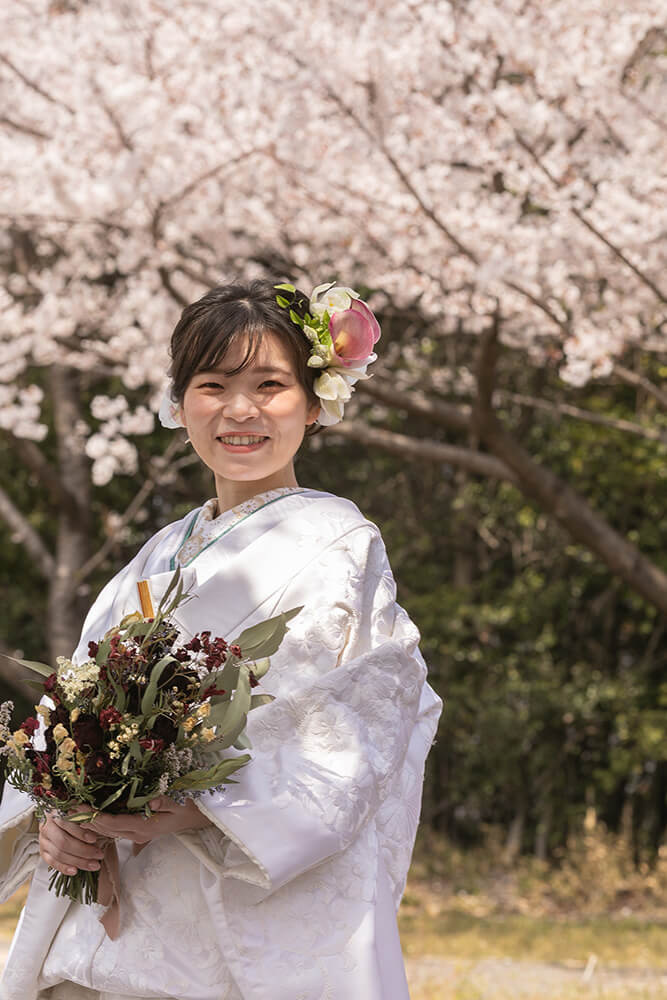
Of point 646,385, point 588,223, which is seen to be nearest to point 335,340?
point 588,223

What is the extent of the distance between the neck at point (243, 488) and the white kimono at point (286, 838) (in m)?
0.12

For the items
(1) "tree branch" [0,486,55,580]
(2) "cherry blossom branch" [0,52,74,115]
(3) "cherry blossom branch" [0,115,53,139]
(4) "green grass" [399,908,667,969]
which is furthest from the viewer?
(1) "tree branch" [0,486,55,580]

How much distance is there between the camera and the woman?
1451 mm

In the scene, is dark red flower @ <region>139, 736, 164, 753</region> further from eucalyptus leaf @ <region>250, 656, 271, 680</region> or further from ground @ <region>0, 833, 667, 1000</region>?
ground @ <region>0, 833, 667, 1000</region>

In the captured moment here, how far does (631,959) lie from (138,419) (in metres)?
3.85

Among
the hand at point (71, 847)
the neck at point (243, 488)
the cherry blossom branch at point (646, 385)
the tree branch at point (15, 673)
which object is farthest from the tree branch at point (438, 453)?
the hand at point (71, 847)

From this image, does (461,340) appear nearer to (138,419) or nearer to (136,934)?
(138,419)

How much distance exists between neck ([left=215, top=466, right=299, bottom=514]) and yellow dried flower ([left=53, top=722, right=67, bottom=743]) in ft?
1.69

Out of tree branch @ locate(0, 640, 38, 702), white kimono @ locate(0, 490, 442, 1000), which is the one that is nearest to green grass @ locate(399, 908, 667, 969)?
tree branch @ locate(0, 640, 38, 702)

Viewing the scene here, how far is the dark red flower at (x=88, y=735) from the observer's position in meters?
1.33

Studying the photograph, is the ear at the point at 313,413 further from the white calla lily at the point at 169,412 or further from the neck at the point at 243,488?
the white calla lily at the point at 169,412

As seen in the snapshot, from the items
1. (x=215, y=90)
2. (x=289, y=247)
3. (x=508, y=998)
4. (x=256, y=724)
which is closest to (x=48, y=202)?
(x=215, y=90)

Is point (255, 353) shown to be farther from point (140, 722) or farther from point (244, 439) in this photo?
point (140, 722)

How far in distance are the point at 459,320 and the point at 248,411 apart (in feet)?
18.3
